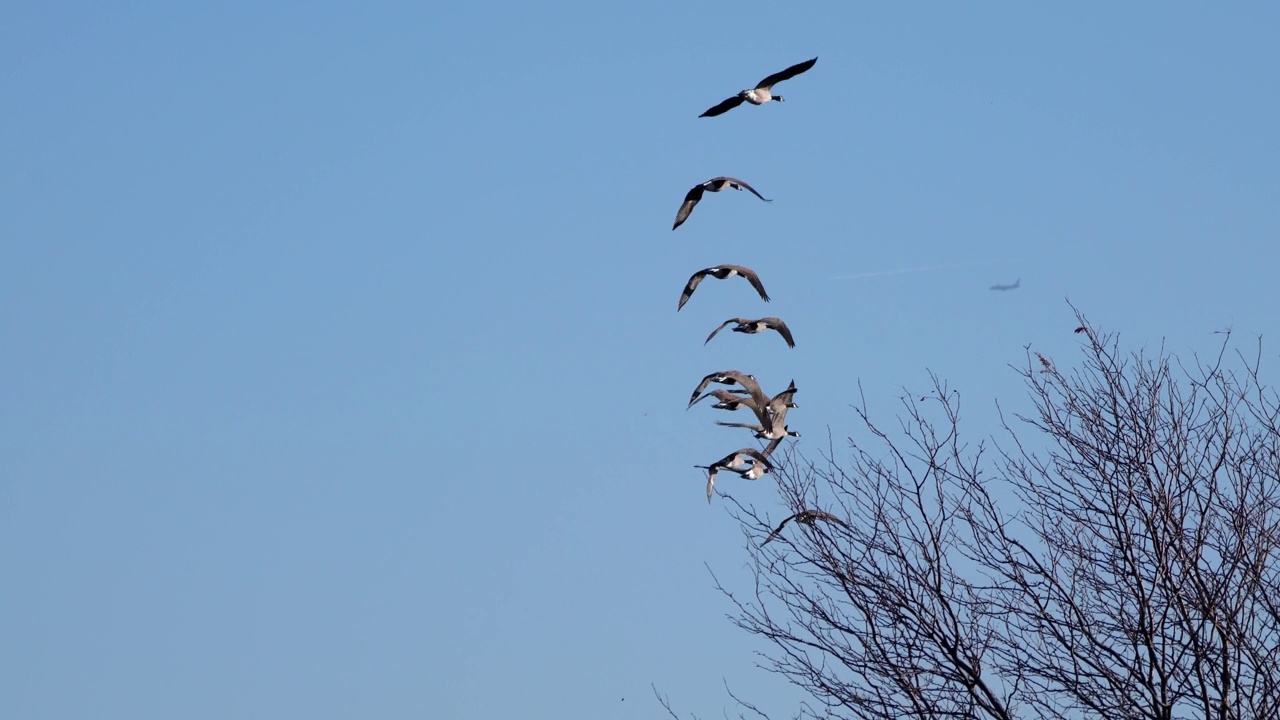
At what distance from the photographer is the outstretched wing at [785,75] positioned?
14164mm

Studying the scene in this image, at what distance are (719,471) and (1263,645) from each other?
4.34 m

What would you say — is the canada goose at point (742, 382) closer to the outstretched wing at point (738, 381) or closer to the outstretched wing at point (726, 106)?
the outstretched wing at point (738, 381)

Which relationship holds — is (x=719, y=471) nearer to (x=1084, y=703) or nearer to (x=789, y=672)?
(x=789, y=672)

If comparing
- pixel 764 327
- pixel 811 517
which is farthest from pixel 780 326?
pixel 811 517

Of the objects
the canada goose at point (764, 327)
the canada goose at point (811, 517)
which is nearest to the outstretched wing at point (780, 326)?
the canada goose at point (764, 327)

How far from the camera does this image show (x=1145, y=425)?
39.8ft

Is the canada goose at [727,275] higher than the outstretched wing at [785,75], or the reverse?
the outstretched wing at [785,75]

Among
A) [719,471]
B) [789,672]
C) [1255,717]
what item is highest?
[719,471]

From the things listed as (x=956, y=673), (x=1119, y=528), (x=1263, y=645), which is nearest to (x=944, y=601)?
(x=956, y=673)

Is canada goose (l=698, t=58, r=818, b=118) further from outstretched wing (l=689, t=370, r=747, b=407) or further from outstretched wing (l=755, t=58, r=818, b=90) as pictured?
outstretched wing (l=689, t=370, r=747, b=407)

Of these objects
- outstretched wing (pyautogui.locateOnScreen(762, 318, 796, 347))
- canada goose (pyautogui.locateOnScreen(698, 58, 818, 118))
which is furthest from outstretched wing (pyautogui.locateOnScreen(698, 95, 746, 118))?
outstretched wing (pyautogui.locateOnScreen(762, 318, 796, 347))

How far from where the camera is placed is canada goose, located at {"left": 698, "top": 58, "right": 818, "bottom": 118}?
559 inches

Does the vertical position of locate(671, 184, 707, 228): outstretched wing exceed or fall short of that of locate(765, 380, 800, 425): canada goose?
it exceeds it

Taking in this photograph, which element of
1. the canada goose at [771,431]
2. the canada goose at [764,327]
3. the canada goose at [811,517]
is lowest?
the canada goose at [811,517]
